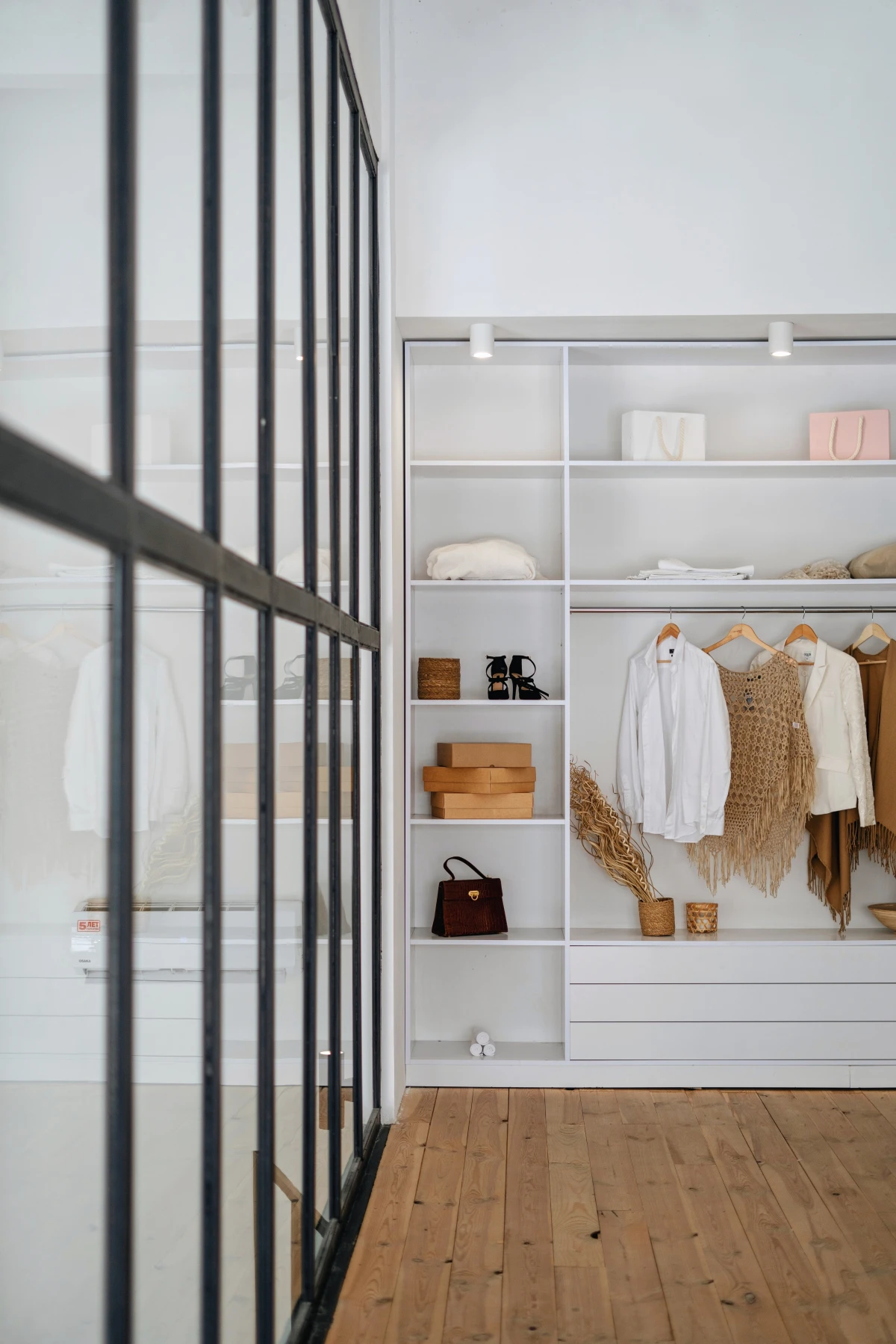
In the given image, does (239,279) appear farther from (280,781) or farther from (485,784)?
(485,784)

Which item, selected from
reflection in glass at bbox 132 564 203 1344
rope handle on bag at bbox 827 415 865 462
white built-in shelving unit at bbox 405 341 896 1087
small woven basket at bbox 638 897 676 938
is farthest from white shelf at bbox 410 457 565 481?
reflection in glass at bbox 132 564 203 1344

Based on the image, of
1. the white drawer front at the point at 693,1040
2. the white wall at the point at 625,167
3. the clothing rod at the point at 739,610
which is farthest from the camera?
the clothing rod at the point at 739,610

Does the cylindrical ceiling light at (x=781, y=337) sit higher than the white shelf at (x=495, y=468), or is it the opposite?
the cylindrical ceiling light at (x=781, y=337)

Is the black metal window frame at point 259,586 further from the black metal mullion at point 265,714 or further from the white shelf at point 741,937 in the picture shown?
the white shelf at point 741,937

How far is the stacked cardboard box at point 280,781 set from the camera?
1522 mm

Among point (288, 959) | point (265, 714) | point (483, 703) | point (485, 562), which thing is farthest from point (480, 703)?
point (265, 714)

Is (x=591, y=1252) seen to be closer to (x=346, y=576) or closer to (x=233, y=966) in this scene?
(x=233, y=966)

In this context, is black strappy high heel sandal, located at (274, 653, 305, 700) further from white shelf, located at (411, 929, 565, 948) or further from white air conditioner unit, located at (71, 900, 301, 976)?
white shelf, located at (411, 929, 565, 948)

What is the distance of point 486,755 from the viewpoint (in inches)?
144

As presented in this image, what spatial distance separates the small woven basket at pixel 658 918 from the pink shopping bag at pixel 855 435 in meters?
1.59

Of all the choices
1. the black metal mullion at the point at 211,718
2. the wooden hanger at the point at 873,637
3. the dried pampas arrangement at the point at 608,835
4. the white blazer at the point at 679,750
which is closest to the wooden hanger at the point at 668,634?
the white blazer at the point at 679,750

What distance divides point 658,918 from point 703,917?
6.7 inches

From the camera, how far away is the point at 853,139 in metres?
3.39

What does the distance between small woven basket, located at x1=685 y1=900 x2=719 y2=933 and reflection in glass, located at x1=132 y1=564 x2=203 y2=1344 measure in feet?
8.79
